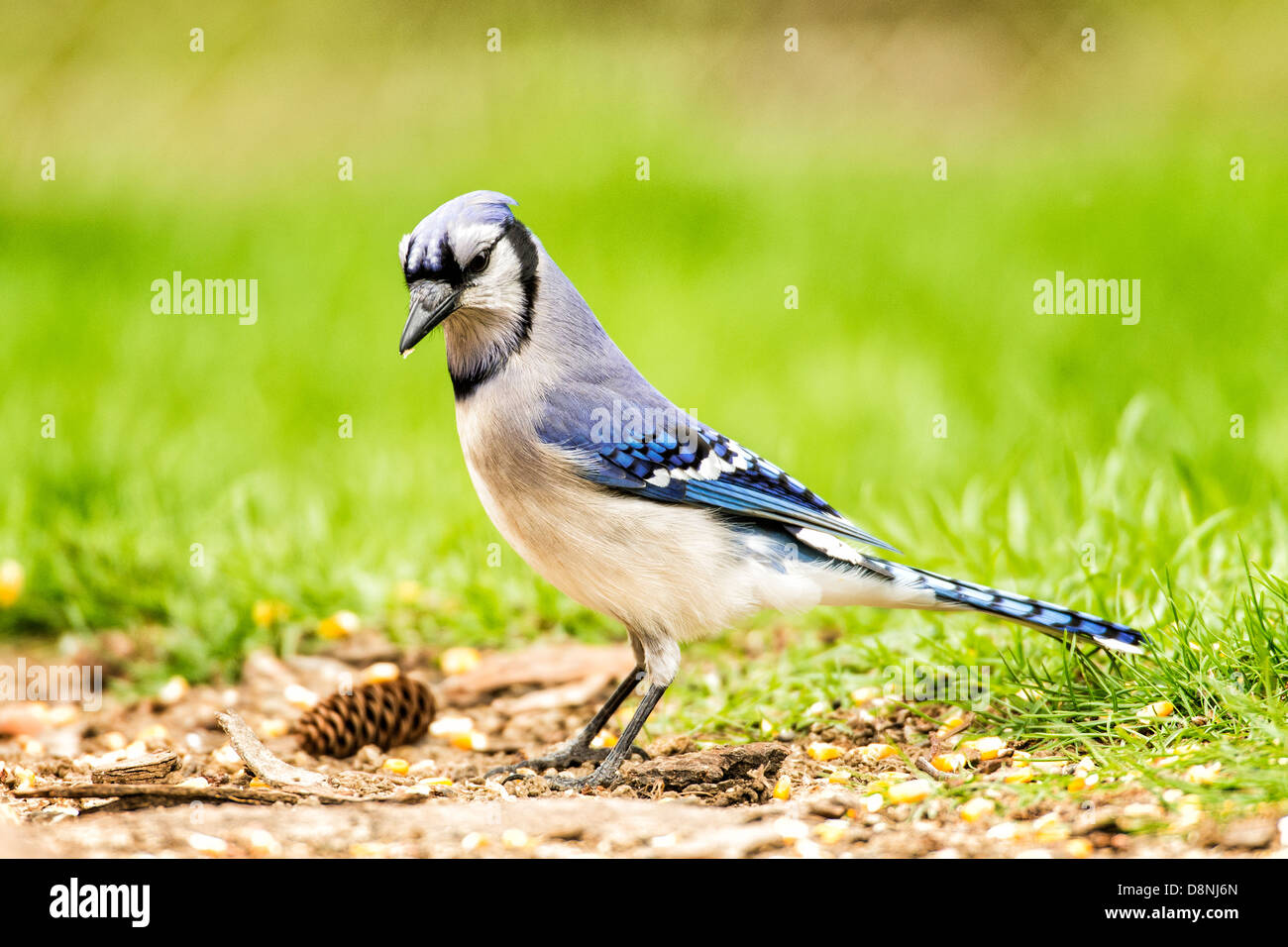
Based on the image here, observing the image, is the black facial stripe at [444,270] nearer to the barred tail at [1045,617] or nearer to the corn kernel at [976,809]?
the barred tail at [1045,617]

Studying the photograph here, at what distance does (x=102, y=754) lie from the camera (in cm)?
404

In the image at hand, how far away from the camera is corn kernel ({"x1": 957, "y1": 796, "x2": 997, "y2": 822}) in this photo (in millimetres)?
3064

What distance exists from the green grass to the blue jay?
47cm

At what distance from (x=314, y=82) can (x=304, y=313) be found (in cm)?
457

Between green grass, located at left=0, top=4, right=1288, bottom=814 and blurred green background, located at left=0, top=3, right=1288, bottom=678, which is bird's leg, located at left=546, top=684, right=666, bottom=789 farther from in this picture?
blurred green background, located at left=0, top=3, right=1288, bottom=678

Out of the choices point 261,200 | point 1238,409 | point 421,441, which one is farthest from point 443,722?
point 261,200

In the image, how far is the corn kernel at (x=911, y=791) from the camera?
3.24 m

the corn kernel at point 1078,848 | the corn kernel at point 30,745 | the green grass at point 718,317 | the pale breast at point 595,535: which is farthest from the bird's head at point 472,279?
the corn kernel at point 1078,848

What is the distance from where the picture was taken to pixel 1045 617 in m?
3.62

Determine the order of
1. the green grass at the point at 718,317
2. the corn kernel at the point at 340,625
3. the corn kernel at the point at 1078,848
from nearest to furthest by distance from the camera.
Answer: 1. the corn kernel at the point at 1078,848
2. the green grass at the point at 718,317
3. the corn kernel at the point at 340,625

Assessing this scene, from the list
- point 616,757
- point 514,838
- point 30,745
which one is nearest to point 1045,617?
point 616,757

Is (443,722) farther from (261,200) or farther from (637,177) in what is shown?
(261,200)

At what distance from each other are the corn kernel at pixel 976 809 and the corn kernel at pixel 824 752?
24.6 inches

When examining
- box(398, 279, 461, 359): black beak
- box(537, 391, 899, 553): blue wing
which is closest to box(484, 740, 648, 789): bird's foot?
box(537, 391, 899, 553): blue wing
